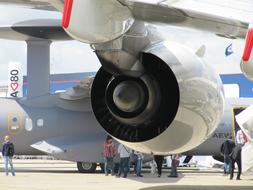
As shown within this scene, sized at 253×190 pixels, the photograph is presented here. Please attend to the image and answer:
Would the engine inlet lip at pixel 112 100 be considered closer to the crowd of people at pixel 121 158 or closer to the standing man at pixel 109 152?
the crowd of people at pixel 121 158

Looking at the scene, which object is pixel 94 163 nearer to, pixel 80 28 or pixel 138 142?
pixel 138 142

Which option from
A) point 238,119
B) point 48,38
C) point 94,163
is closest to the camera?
point 238,119

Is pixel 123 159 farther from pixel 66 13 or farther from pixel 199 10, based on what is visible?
pixel 66 13

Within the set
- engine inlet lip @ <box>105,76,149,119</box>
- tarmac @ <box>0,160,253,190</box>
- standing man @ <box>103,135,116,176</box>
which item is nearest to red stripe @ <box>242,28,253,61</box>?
engine inlet lip @ <box>105,76,149,119</box>

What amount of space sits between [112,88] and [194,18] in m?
2.45

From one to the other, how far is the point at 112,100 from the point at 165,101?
2.73 ft

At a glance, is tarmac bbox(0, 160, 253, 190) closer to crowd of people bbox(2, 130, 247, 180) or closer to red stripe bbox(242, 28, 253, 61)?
crowd of people bbox(2, 130, 247, 180)

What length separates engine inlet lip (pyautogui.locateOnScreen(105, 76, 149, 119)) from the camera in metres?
8.91

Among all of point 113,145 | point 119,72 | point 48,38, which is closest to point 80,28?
point 119,72

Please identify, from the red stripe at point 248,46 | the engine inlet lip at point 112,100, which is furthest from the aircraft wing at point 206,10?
the engine inlet lip at point 112,100

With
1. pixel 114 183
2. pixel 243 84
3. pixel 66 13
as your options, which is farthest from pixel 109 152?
pixel 243 84

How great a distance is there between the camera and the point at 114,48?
7.73 meters

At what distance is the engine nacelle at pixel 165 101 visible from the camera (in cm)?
→ 869

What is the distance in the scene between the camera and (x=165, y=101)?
8898 millimetres
